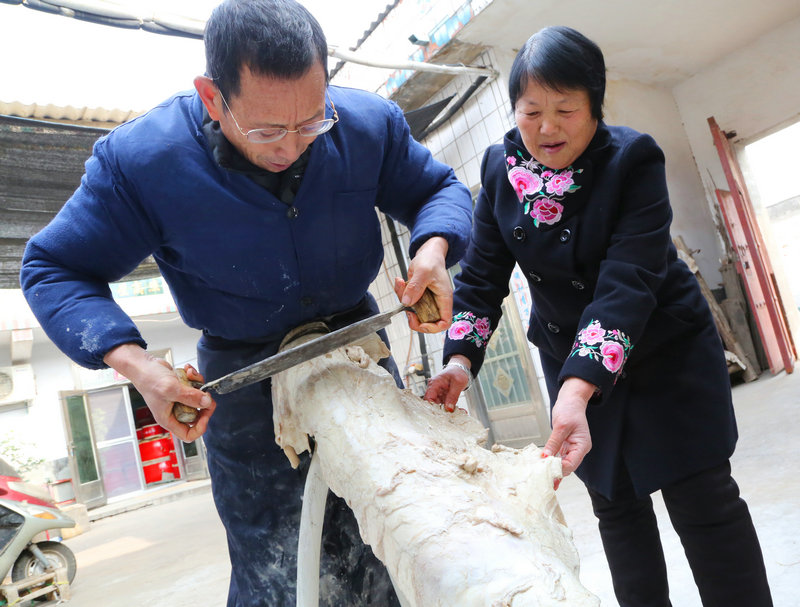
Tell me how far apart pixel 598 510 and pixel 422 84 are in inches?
186

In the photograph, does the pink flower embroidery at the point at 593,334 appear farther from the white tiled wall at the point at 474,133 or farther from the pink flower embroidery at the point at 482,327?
the white tiled wall at the point at 474,133

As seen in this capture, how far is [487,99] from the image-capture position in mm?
5461

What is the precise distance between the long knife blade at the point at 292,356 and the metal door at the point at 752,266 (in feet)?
19.4

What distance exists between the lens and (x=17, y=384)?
437 inches

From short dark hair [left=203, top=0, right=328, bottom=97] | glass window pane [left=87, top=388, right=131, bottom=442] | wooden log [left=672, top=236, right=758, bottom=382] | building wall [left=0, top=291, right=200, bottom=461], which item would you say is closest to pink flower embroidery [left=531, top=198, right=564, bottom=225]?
short dark hair [left=203, top=0, right=328, bottom=97]

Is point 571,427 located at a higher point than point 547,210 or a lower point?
lower

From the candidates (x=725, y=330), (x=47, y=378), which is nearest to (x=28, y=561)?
(x=725, y=330)

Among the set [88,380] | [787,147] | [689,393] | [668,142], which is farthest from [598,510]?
[787,147]

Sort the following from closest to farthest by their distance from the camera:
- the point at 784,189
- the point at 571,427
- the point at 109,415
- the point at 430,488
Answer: the point at 430,488 < the point at 571,427 < the point at 109,415 < the point at 784,189

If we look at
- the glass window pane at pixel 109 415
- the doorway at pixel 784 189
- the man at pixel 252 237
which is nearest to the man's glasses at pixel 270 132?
the man at pixel 252 237

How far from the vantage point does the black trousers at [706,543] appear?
1.39 m

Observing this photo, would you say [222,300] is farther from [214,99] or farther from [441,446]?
[441,446]

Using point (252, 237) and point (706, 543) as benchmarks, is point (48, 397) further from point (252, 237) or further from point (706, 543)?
point (706, 543)

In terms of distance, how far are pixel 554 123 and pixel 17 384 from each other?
12.3 metres
